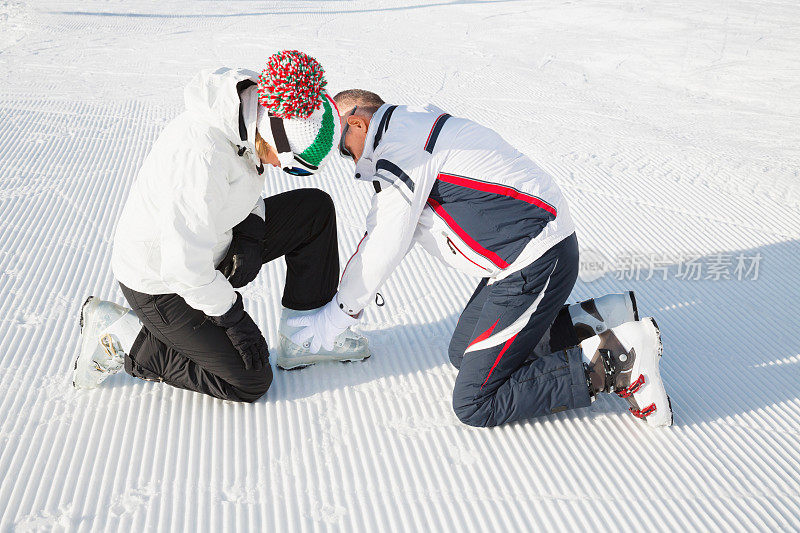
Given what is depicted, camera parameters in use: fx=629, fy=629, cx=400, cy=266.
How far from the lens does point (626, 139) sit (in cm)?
507

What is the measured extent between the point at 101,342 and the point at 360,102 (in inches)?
47.5

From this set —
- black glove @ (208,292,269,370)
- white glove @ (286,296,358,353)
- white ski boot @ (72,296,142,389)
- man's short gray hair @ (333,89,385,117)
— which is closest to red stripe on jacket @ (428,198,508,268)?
man's short gray hair @ (333,89,385,117)

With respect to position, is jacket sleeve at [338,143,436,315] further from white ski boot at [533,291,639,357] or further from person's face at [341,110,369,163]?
white ski boot at [533,291,639,357]

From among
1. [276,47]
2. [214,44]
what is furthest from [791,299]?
[214,44]

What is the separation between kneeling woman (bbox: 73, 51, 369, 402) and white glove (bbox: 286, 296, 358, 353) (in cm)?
5

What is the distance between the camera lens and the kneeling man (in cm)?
203

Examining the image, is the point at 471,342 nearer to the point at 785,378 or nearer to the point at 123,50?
the point at 785,378

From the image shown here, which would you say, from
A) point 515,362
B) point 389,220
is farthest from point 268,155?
point 515,362

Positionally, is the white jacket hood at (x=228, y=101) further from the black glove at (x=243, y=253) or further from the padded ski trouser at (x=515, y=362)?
the padded ski trouser at (x=515, y=362)

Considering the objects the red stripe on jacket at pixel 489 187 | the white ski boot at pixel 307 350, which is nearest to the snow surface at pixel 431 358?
the white ski boot at pixel 307 350

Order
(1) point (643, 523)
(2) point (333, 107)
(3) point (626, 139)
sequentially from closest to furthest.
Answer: (1) point (643, 523) < (2) point (333, 107) < (3) point (626, 139)

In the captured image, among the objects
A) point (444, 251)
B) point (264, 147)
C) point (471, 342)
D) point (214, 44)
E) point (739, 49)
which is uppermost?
point (264, 147)

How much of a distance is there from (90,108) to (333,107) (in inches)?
169

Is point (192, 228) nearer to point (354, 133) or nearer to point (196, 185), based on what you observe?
point (196, 185)
